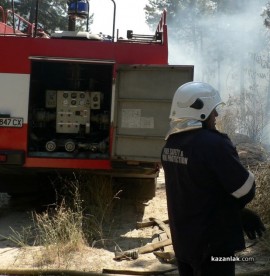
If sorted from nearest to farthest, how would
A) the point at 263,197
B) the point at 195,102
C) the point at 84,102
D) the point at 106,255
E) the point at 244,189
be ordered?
the point at 244,189, the point at 195,102, the point at 106,255, the point at 263,197, the point at 84,102

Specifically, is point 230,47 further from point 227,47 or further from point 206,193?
point 206,193

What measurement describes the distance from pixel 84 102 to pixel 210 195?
13.0ft

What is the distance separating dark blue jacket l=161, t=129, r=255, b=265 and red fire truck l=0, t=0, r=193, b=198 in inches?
116

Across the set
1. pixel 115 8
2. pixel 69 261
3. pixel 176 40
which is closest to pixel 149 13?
pixel 176 40

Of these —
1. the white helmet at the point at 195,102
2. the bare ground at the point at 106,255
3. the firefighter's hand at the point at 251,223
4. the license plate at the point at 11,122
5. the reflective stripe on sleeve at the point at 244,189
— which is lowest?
the bare ground at the point at 106,255

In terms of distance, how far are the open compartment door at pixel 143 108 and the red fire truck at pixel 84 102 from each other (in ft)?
0.04

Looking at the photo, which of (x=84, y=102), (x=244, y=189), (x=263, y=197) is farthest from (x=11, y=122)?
(x=244, y=189)

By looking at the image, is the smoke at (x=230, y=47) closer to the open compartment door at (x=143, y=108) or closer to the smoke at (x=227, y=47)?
the smoke at (x=227, y=47)

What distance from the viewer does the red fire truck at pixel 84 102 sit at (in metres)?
5.56

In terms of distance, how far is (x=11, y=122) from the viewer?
589cm

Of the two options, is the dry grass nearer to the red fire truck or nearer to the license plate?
the red fire truck

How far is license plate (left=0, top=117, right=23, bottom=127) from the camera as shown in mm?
5875

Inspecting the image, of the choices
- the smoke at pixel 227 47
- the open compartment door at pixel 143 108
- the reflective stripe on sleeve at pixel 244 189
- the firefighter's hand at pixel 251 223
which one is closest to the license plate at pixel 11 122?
the open compartment door at pixel 143 108

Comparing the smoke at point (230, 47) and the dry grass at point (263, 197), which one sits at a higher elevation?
the smoke at point (230, 47)
